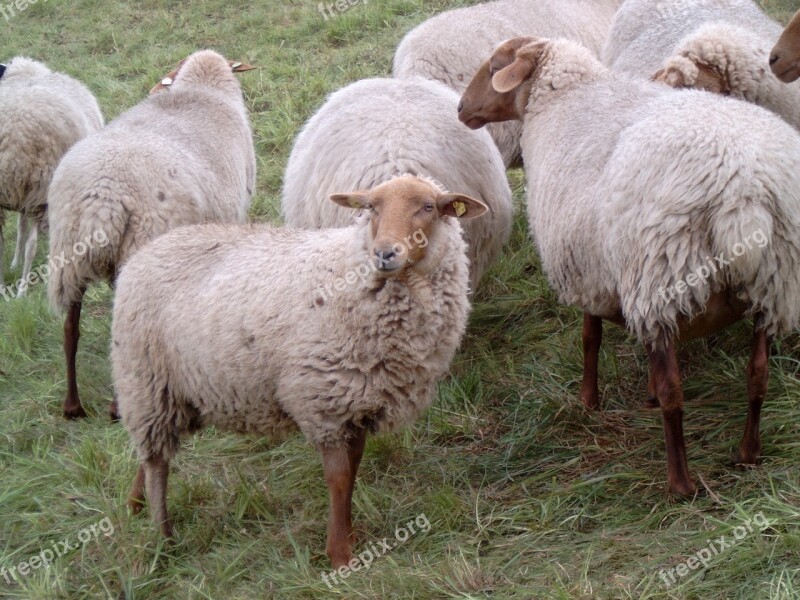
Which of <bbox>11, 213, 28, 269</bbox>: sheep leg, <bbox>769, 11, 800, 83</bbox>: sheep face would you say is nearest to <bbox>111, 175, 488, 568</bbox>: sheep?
<bbox>769, 11, 800, 83</bbox>: sheep face

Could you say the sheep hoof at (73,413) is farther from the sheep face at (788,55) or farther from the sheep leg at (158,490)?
the sheep face at (788,55)

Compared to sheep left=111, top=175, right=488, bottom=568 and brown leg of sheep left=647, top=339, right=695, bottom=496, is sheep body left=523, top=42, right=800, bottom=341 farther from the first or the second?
sheep left=111, top=175, right=488, bottom=568

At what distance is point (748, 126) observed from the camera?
10.9 ft

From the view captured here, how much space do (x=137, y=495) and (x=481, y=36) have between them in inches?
137

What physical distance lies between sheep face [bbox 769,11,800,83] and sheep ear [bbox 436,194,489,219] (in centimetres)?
163

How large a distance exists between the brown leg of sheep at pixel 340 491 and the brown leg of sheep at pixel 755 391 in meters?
1.39

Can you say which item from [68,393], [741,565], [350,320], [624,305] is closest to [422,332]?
[350,320]

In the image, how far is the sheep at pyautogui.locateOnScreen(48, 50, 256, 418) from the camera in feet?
15.7

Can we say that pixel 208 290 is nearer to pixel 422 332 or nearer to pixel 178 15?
pixel 422 332

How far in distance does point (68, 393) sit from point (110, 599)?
1881 mm

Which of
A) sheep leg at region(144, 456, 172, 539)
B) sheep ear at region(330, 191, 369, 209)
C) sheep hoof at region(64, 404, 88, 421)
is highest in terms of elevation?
sheep ear at region(330, 191, 369, 209)

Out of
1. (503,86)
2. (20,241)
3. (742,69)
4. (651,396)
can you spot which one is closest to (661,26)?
(742,69)

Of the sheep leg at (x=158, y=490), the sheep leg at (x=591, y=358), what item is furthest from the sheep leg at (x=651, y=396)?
the sheep leg at (x=158, y=490)

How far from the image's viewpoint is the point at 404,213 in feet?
11.3
